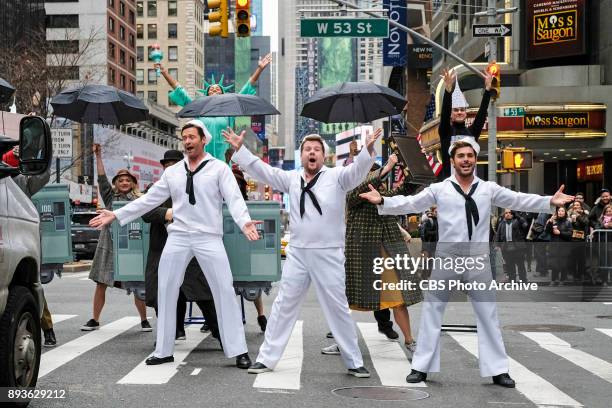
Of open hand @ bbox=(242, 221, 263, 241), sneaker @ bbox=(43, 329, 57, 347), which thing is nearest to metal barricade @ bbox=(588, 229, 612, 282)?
sneaker @ bbox=(43, 329, 57, 347)

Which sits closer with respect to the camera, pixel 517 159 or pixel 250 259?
pixel 250 259

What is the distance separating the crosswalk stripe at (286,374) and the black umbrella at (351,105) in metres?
3.07

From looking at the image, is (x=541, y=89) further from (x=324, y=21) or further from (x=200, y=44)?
(x=200, y=44)

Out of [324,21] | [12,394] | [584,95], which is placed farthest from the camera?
[584,95]

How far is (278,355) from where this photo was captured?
28.5 feet

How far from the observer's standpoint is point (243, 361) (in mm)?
8883

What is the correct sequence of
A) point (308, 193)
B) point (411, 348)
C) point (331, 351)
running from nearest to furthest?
point (308, 193), point (331, 351), point (411, 348)

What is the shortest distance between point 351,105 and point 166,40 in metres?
140

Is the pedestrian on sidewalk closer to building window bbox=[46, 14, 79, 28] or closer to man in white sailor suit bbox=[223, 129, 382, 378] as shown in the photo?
man in white sailor suit bbox=[223, 129, 382, 378]

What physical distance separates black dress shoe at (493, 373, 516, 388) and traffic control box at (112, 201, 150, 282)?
454 cm

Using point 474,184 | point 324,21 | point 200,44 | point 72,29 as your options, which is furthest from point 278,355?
point 200,44

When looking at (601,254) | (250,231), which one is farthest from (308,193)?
(601,254)

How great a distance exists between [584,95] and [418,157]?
2721 centimetres

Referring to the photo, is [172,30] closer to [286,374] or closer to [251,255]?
[251,255]
